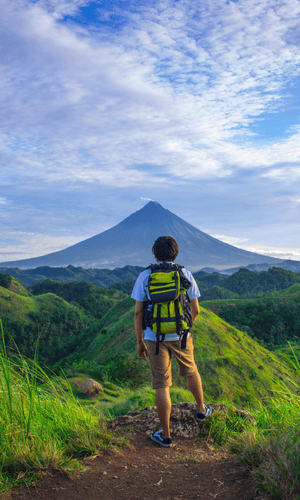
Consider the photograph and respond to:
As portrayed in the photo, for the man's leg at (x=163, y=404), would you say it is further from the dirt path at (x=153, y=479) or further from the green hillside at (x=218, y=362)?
the green hillside at (x=218, y=362)

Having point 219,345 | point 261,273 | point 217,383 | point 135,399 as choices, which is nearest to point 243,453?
point 135,399

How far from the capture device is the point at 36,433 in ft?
8.50

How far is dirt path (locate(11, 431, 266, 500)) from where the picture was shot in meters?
2.21

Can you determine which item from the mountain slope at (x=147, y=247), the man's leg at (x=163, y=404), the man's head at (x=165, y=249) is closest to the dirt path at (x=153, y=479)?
the man's leg at (x=163, y=404)

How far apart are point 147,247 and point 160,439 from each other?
6214 inches

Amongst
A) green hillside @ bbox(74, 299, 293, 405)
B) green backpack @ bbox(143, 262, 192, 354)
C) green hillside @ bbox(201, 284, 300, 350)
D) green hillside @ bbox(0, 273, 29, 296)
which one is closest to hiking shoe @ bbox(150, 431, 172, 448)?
green backpack @ bbox(143, 262, 192, 354)

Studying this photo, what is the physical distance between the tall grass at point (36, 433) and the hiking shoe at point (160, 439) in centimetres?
42

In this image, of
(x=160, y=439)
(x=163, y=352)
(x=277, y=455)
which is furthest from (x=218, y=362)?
(x=277, y=455)

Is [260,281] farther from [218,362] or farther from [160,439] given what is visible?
[160,439]

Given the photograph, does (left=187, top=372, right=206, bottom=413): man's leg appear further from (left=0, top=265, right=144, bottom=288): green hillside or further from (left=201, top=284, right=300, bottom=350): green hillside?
(left=0, top=265, right=144, bottom=288): green hillside

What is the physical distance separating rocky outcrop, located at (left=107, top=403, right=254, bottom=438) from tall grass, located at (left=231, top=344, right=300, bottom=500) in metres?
0.49

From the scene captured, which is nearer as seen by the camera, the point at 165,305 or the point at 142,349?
the point at 165,305

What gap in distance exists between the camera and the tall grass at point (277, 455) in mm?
1950

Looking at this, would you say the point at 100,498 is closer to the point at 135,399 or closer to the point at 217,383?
the point at 135,399
